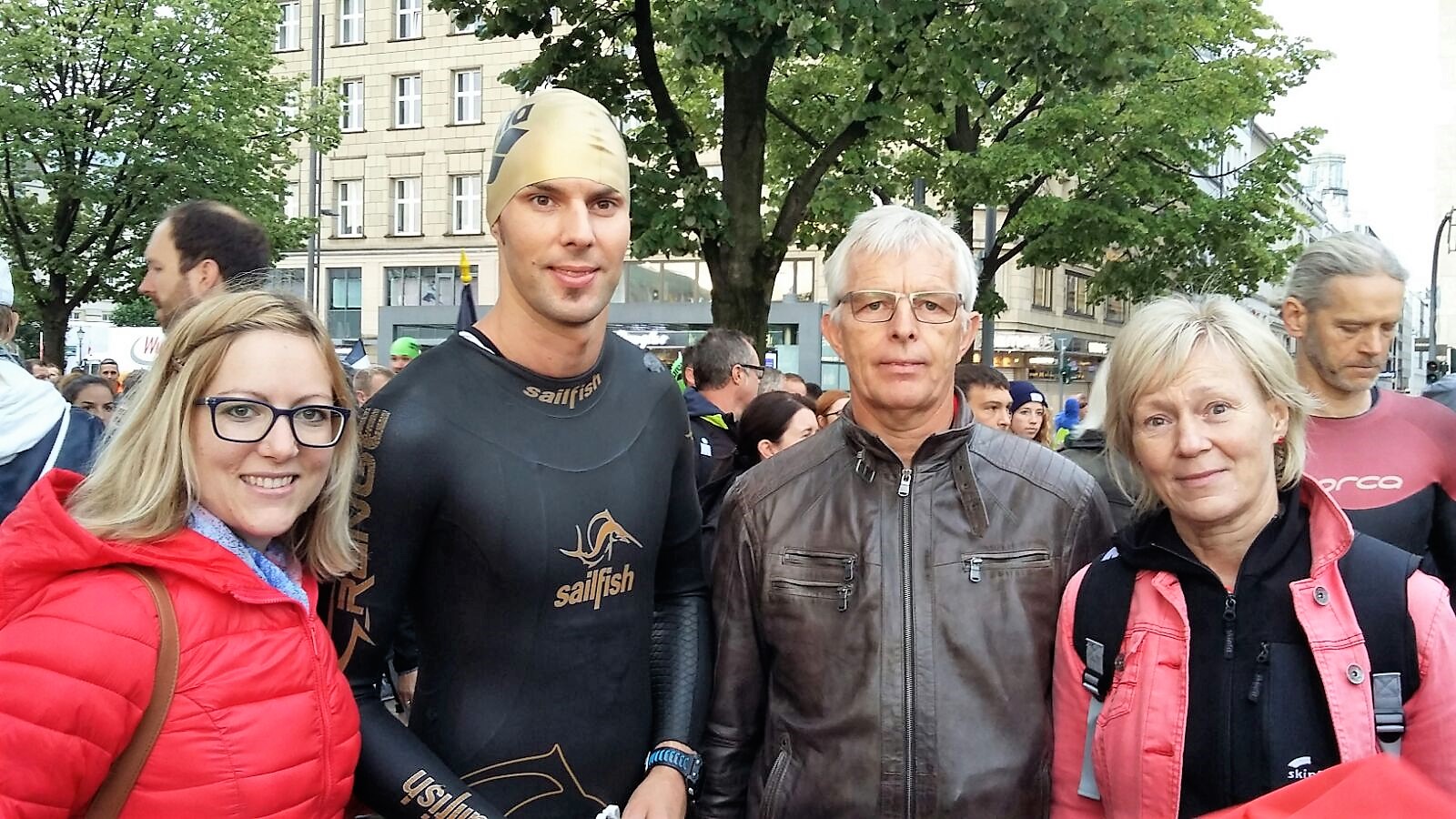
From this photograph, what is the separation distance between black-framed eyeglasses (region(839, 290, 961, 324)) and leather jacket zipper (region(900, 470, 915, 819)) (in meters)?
0.33

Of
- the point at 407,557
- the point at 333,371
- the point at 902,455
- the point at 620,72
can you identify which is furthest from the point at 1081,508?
the point at 620,72

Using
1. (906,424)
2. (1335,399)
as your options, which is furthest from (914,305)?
(1335,399)

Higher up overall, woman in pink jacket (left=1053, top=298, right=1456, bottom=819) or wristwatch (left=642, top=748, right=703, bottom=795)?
woman in pink jacket (left=1053, top=298, right=1456, bottom=819)

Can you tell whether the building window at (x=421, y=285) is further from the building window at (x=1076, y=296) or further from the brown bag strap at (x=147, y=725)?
the brown bag strap at (x=147, y=725)

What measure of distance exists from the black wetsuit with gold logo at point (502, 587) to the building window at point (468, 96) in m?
34.1

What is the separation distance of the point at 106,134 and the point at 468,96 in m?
17.3

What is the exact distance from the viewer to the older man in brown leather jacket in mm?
2271

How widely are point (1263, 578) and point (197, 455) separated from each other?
200 cm

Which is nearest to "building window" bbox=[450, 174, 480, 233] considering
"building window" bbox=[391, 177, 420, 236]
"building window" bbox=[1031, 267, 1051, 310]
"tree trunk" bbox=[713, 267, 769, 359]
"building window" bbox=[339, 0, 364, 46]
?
"building window" bbox=[391, 177, 420, 236]

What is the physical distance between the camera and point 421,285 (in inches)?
1383

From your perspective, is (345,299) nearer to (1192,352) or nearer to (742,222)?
(742,222)

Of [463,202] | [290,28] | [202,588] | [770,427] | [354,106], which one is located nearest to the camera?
[202,588]

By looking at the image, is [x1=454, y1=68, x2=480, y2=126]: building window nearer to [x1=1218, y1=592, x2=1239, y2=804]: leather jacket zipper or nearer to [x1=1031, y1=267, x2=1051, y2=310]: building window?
[x1=1031, y1=267, x2=1051, y2=310]: building window

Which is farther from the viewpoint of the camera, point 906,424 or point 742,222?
point 742,222
